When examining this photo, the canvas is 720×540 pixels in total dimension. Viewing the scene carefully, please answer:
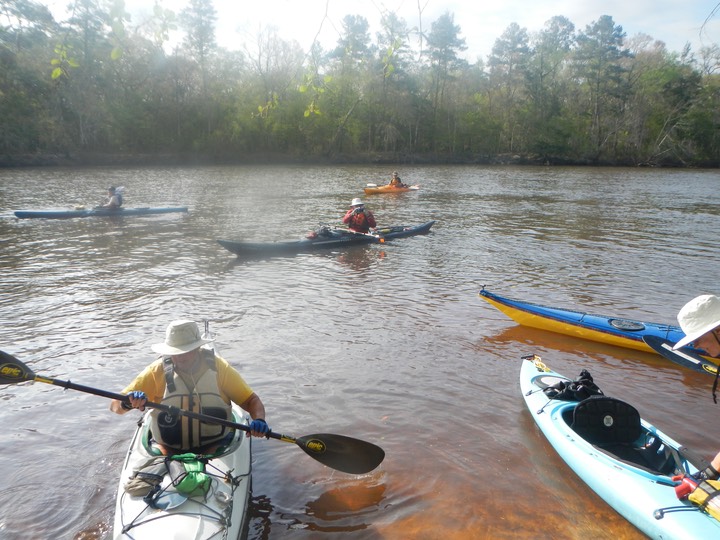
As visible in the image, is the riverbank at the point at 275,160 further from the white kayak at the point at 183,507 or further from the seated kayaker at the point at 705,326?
the seated kayaker at the point at 705,326

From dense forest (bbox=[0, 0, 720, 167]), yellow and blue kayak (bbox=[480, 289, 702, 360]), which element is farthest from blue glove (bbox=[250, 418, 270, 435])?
dense forest (bbox=[0, 0, 720, 167])

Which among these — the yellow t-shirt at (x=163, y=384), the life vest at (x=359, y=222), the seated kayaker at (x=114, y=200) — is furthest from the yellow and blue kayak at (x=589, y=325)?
the seated kayaker at (x=114, y=200)

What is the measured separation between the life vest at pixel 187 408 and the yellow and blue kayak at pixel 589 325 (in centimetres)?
546

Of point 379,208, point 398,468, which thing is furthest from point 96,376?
point 379,208

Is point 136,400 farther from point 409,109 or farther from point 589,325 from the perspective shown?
point 409,109

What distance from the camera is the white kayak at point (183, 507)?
3.31 metres

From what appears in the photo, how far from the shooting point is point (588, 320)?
7.83m

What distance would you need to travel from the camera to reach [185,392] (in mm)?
4086

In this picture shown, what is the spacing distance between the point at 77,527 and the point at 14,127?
46.3m

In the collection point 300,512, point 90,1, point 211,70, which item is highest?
point 211,70

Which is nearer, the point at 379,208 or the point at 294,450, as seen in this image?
the point at 294,450

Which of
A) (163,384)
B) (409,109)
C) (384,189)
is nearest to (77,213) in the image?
(384,189)

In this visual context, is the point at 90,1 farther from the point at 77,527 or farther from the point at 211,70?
the point at 211,70

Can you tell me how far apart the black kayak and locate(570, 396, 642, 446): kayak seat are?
9727 millimetres
